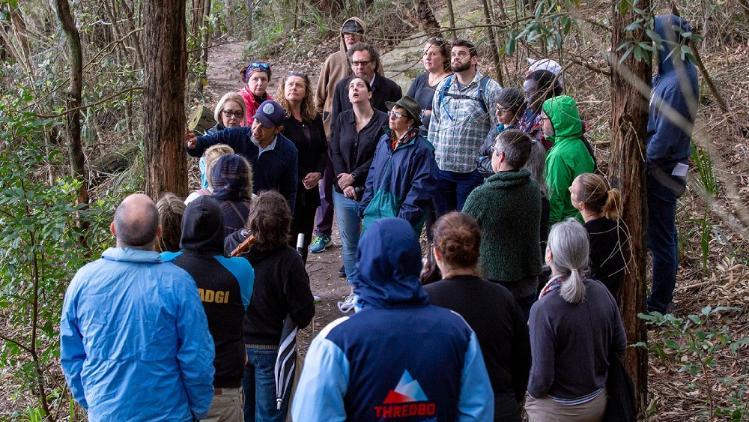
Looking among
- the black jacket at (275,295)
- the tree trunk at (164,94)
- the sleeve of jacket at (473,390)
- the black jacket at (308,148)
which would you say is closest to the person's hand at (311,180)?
the black jacket at (308,148)

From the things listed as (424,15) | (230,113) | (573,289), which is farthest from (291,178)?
(424,15)

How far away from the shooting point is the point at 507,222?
191 inches

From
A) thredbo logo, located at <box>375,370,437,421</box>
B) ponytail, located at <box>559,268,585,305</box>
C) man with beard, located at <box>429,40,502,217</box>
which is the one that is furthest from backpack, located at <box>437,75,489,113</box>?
thredbo logo, located at <box>375,370,437,421</box>

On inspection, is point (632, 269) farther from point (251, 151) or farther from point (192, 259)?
point (251, 151)

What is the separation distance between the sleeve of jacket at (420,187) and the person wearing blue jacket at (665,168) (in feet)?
5.01

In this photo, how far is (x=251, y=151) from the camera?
21.0ft

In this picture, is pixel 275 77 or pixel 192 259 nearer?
pixel 192 259

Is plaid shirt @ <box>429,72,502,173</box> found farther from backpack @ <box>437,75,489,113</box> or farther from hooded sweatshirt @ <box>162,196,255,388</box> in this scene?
hooded sweatshirt @ <box>162,196,255,388</box>

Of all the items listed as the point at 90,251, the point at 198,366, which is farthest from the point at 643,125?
the point at 90,251

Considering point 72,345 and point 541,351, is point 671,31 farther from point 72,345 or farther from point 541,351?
point 72,345

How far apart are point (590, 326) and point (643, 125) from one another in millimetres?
1416

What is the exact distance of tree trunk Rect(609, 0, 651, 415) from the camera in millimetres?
4629

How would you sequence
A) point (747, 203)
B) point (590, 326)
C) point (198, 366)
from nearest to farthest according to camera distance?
point (198, 366) < point (590, 326) < point (747, 203)

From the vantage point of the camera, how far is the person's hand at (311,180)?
7230 mm
